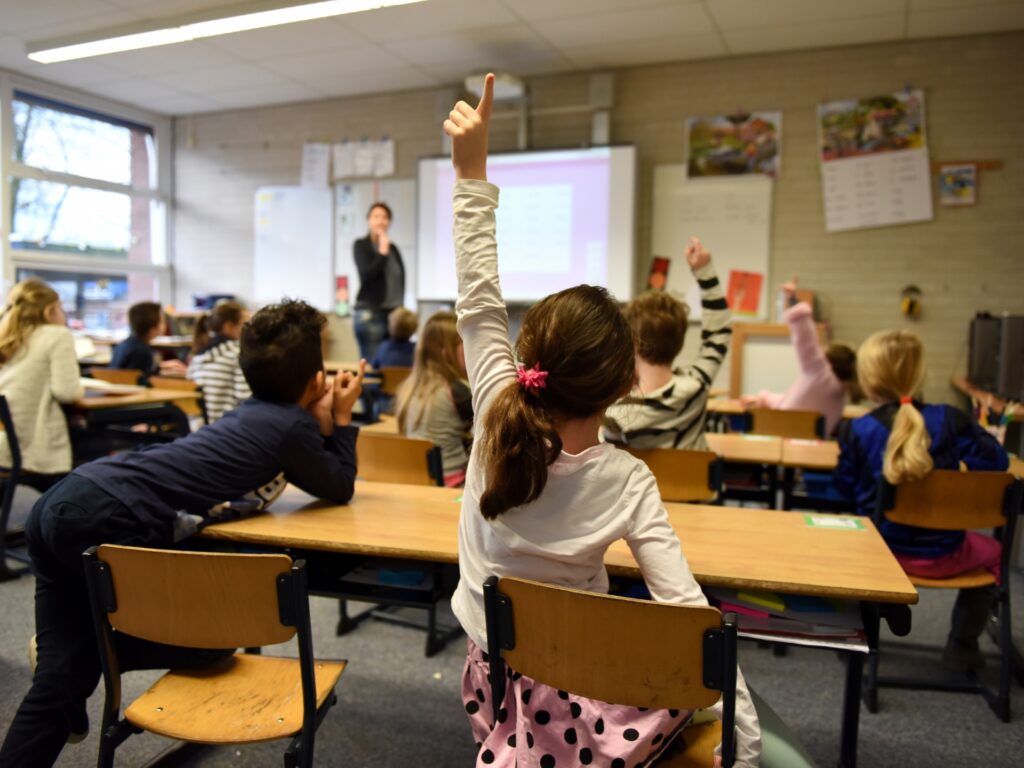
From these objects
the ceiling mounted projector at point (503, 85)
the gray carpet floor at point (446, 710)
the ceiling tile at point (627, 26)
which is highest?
the ceiling tile at point (627, 26)

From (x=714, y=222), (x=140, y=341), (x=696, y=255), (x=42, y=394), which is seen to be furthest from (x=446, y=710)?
(x=714, y=222)

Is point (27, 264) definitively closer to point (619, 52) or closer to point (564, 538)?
point (619, 52)

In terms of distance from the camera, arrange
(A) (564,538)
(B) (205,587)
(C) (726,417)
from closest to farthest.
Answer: (A) (564,538) → (B) (205,587) → (C) (726,417)

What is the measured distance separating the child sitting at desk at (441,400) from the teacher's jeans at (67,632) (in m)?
1.31

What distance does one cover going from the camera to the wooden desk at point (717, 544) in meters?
1.28

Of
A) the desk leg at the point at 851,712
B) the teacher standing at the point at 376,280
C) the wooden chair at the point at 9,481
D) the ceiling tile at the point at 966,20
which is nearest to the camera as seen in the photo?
the desk leg at the point at 851,712

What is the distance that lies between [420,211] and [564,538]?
5.63m

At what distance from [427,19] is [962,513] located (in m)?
4.38

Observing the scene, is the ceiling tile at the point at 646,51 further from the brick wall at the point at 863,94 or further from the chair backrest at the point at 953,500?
the chair backrest at the point at 953,500

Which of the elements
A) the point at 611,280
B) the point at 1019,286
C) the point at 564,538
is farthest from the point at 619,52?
the point at 564,538

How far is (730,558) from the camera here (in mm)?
1380

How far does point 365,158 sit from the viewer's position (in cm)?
676

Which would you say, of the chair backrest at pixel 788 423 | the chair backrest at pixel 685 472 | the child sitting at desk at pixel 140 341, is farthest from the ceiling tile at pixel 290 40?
the chair backrest at pixel 685 472

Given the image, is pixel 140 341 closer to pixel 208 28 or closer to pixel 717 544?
pixel 208 28
